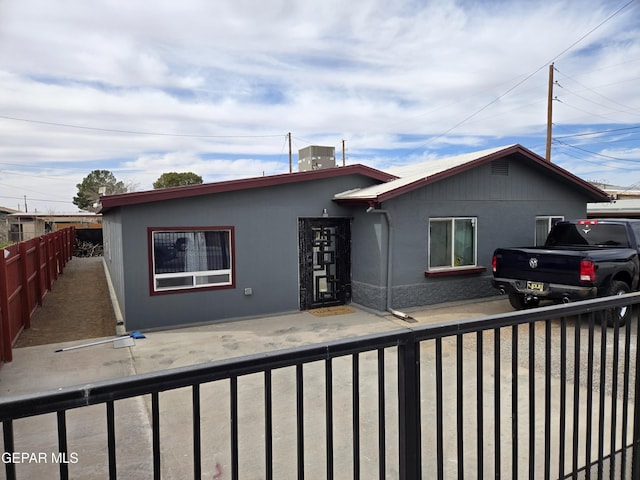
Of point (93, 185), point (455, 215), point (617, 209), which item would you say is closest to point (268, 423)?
point (455, 215)

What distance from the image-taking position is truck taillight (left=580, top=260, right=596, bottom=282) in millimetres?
7184

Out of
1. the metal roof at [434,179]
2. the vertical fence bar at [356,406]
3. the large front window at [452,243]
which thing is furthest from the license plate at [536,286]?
the vertical fence bar at [356,406]

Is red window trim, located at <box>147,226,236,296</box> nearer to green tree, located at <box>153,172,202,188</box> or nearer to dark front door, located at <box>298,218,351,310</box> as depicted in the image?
dark front door, located at <box>298,218,351,310</box>

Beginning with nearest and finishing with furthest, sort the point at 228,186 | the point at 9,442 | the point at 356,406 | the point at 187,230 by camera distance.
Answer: the point at 9,442, the point at 356,406, the point at 187,230, the point at 228,186

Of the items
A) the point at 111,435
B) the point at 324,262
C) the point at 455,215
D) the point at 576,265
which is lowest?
the point at 324,262

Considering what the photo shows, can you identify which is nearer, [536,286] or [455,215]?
[536,286]

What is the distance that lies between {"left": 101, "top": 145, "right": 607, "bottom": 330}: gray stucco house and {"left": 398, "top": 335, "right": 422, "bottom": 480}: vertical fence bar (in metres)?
7.12

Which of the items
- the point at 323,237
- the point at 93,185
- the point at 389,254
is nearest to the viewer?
the point at 389,254

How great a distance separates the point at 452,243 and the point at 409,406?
895cm

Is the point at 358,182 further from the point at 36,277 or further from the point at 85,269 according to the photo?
the point at 85,269

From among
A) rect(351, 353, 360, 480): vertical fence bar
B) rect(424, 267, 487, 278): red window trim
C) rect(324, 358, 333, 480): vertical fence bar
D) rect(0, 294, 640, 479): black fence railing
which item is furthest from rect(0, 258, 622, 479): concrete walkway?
rect(424, 267, 487, 278): red window trim

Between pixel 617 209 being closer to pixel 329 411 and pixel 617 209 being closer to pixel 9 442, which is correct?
pixel 329 411

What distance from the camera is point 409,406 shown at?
163cm

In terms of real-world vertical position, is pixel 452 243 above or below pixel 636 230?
below
